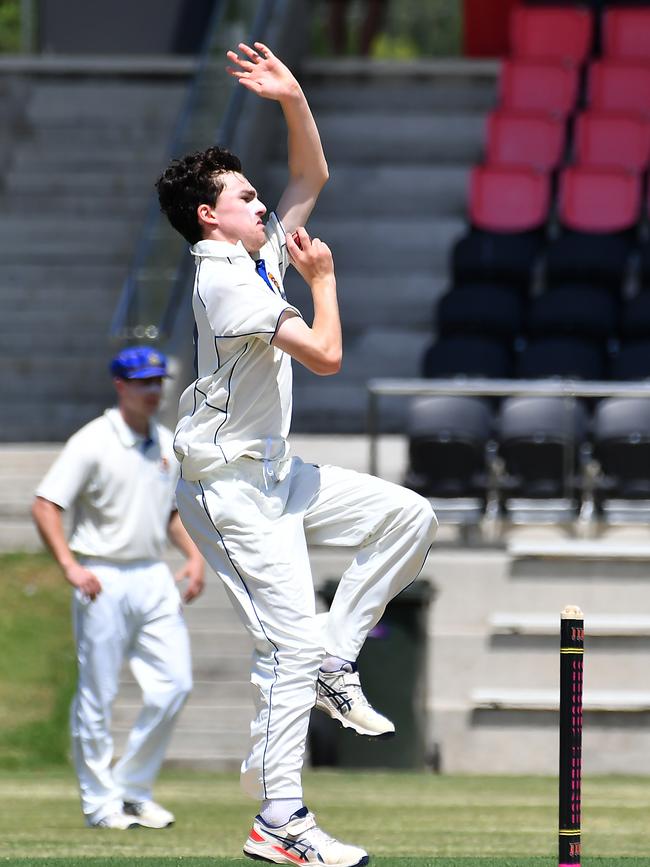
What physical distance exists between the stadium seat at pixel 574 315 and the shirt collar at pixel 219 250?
990 cm

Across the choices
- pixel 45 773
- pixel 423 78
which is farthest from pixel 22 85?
pixel 45 773

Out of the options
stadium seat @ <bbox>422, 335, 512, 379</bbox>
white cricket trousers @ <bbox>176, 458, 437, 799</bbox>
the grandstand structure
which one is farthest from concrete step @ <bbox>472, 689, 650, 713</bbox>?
white cricket trousers @ <bbox>176, 458, 437, 799</bbox>

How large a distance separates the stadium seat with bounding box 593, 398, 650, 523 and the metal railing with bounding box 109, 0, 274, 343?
3823 millimetres

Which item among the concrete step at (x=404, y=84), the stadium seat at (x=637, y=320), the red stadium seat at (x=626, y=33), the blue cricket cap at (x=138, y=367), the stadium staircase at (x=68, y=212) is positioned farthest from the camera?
the red stadium seat at (x=626, y=33)

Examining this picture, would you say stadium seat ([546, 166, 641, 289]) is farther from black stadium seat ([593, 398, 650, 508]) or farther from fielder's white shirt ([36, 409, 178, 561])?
fielder's white shirt ([36, 409, 178, 561])

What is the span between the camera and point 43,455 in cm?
1513

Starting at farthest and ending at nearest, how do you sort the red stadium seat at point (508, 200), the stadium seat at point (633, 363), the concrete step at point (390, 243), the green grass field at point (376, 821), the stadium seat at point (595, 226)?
the concrete step at point (390, 243)
the red stadium seat at point (508, 200)
the stadium seat at point (595, 226)
the stadium seat at point (633, 363)
the green grass field at point (376, 821)

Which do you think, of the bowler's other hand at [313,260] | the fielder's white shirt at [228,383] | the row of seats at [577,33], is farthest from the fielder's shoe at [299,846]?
the row of seats at [577,33]

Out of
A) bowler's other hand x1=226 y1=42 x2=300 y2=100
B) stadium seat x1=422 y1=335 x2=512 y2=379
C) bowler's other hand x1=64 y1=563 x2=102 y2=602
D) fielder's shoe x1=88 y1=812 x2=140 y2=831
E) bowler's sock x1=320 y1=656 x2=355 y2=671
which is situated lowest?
fielder's shoe x1=88 y1=812 x2=140 y2=831

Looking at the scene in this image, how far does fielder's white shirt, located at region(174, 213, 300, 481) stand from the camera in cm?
592

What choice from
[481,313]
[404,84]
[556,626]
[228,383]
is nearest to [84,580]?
[228,383]

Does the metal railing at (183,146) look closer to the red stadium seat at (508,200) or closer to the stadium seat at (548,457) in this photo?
the red stadium seat at (508,200)

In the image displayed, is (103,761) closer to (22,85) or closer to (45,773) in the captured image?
(45,773)

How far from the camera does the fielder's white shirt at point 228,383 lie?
19.4 ft
